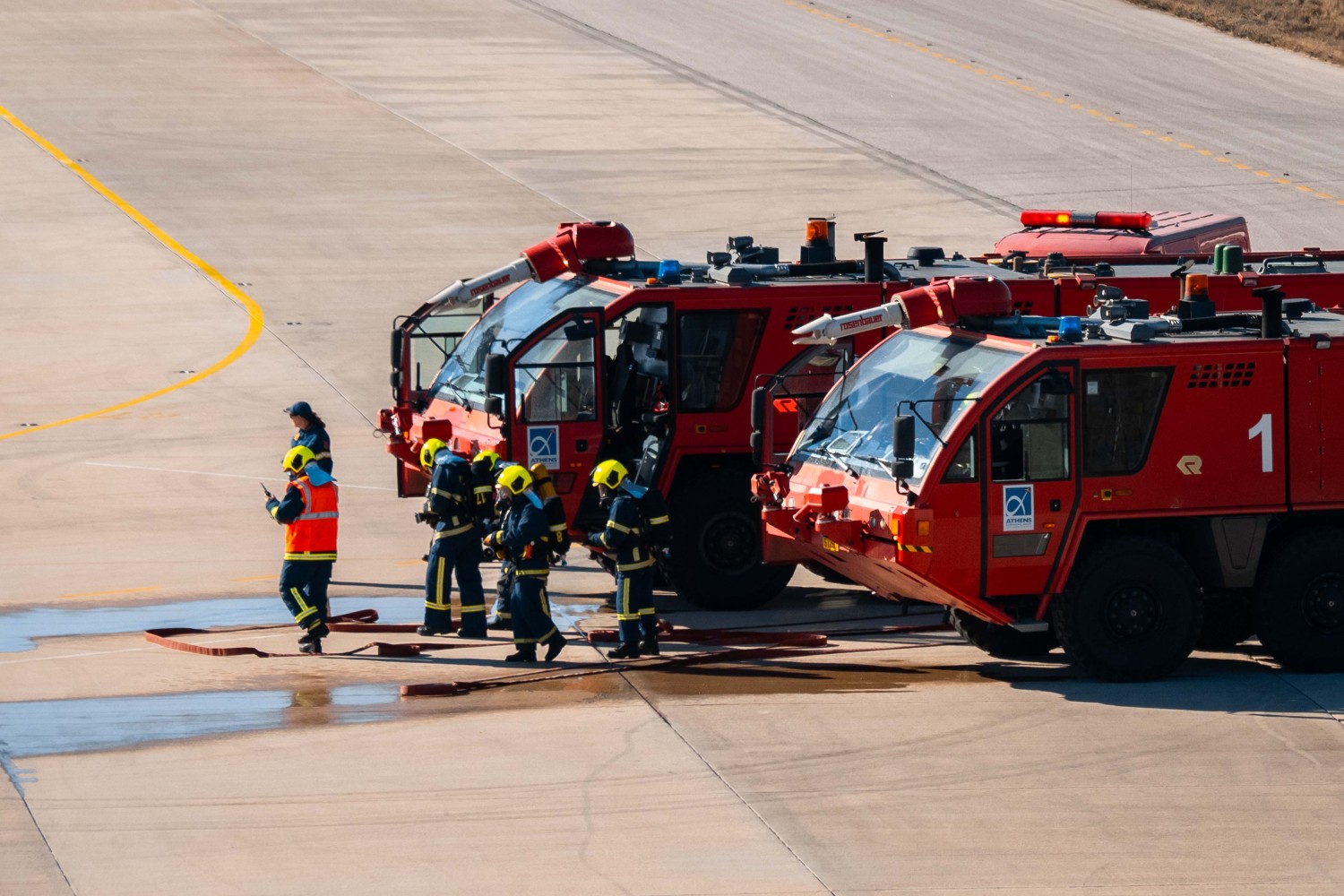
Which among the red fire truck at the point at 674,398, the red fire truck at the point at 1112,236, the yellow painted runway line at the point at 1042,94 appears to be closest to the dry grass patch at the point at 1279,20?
the yellow painted runway line at the point at 1042,94

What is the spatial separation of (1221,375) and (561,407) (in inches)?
195

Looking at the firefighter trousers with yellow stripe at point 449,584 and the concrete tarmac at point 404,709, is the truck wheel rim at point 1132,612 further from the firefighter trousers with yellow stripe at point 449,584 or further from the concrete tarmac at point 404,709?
the firefighter trousers with yellow stripe at point 449,584

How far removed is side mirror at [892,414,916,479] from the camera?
40.4 feet

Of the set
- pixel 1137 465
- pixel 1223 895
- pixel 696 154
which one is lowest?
pixel 1223 895

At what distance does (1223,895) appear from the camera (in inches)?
370

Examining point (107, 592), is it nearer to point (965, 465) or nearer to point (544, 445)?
point (544, 445)

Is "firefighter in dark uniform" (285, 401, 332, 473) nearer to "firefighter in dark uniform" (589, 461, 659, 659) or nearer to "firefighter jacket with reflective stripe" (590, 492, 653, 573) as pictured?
"firefighter in dark uniform" (589, 461, 659, 659)

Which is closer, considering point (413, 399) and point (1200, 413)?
point (1200, 413)

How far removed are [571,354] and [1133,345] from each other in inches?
177

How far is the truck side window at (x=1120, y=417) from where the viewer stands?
505 inches

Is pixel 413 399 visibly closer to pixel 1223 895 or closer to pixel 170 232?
pixel 1223 895

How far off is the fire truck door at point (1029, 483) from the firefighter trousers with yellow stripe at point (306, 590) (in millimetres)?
4501

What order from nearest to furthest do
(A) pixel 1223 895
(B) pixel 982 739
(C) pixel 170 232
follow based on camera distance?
(A) pixel 1223 895
(B) pixel 982 739
(C) pixel 170 232

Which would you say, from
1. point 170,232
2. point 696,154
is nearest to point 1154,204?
point 696,154
